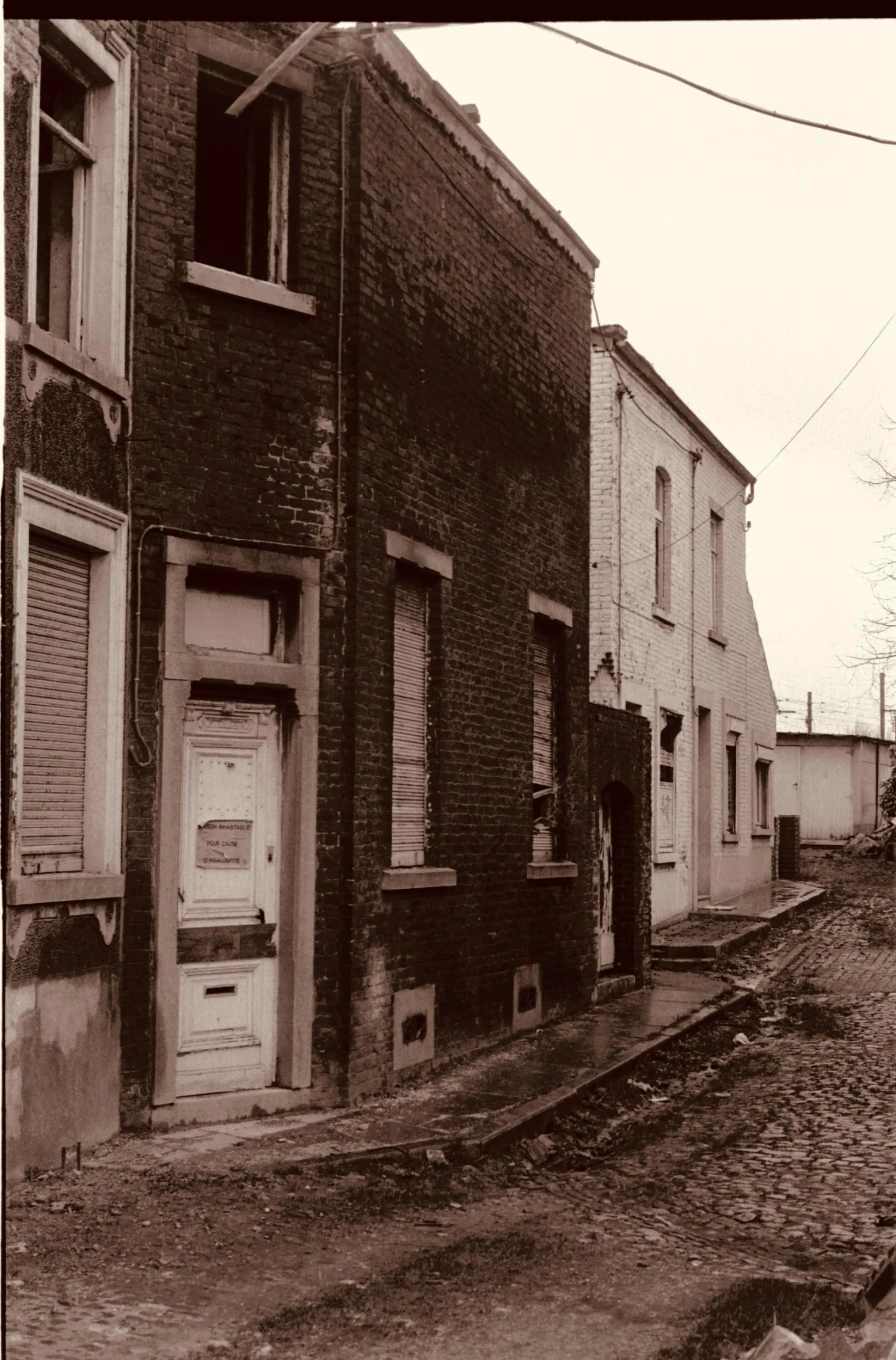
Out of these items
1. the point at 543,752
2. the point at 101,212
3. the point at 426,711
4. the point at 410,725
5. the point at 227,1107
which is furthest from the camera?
the point at 543,752

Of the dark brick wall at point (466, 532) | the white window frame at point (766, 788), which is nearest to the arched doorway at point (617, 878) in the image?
the dark brick wall at point (466, 532)

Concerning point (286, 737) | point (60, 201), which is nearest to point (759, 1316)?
point (286, 737)

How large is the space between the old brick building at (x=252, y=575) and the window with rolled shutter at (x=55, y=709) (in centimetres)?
3

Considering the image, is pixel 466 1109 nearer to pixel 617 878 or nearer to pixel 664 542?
pixel 617 878

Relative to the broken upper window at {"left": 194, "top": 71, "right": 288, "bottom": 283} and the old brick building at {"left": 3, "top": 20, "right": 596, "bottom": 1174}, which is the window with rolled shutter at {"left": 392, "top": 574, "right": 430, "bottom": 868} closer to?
the old brick building at {"left": 3, "top": 20, "right": 596, "bottom": 1174}

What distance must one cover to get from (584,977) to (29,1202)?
825 centimetres

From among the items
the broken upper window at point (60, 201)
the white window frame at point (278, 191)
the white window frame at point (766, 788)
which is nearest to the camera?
the broken upper window at point (60, 201)

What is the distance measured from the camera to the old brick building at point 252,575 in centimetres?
748

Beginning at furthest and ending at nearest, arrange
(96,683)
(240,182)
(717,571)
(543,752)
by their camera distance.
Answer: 1. (717,571)
2. (543,752)
3. (240,182)
4. (96,683)

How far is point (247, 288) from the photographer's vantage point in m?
9.16

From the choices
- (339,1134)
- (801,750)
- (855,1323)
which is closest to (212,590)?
(339,1134)

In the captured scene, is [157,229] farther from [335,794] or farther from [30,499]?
[335,794]

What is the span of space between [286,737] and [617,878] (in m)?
7.61

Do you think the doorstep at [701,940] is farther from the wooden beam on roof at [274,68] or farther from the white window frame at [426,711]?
the wooden beam on roof at [274,68]
